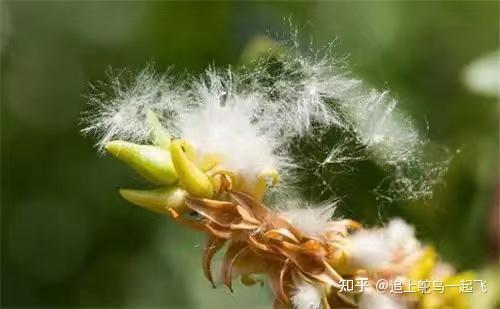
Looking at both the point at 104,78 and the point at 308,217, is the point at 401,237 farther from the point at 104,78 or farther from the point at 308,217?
the point at 104,78

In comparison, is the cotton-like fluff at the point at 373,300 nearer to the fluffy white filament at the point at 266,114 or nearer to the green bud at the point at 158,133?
the fluffy white filament at the point at 266,114

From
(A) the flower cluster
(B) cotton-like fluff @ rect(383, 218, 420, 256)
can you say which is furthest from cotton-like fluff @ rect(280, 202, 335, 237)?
(B) cotton-like fluff @ rect(383, 218, 420, 256)

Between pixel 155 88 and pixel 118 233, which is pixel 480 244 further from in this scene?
pixel 118 233

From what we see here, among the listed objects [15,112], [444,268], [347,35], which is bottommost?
[444,268]

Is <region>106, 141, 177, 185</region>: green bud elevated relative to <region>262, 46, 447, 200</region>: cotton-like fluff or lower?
lower

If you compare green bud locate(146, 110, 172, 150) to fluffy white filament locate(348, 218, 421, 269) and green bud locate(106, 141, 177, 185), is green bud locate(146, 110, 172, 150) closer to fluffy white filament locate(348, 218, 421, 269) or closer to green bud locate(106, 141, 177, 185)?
green bud locate(106, 141, 177, 185)

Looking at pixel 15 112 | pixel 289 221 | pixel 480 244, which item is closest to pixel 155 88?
pixel 289 221


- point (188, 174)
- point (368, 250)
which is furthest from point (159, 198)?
point (368, 250)

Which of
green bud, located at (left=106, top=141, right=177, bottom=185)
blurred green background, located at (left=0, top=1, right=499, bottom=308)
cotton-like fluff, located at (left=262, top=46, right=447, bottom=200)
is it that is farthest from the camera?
blurred green background, located at (left=0, top=1, right=499, bottom=308)
